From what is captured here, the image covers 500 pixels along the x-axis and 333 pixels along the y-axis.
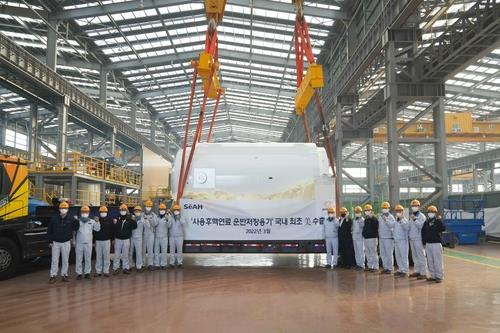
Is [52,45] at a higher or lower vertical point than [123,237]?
Answer: higher

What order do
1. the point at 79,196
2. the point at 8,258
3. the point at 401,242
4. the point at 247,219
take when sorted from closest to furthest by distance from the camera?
the point at 8,258
the point at 401,242
the point at 247,219
the point at 79,196

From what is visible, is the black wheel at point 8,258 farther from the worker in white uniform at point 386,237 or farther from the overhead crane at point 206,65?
the worker in white uniform at point 386,237

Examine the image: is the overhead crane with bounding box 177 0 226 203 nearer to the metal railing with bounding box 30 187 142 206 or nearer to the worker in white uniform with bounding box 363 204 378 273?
the worker in white uniform with bounding box 363 204 378 273

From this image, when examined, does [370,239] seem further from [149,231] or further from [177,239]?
[149,231]

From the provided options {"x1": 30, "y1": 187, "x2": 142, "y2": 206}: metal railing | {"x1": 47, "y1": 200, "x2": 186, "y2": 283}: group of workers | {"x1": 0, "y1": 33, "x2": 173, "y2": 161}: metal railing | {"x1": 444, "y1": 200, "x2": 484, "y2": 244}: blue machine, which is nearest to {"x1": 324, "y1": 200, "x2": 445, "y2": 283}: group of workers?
{"x1": 47, "y1": 200, "x2": 186, "y2": 283}: group of workers

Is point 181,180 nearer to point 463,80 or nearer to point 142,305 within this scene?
point 142,305

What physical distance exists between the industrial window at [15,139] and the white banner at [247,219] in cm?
3490

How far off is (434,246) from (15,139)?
41.6 metres

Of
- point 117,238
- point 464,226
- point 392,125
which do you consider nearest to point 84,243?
point 117,238

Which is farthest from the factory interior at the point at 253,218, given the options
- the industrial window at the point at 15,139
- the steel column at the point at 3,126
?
the industrial window at the point at 15,139

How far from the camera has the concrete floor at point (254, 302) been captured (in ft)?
20.1

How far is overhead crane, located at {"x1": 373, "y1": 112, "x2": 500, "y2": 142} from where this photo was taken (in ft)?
104

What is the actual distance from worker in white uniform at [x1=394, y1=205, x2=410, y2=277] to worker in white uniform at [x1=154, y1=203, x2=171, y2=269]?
588 centimetres

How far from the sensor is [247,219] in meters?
12.0
